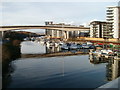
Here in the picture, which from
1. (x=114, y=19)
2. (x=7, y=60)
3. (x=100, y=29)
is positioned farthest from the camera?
(x=100, y=29)

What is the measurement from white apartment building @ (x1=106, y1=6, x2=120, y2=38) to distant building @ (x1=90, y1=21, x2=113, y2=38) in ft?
2.38

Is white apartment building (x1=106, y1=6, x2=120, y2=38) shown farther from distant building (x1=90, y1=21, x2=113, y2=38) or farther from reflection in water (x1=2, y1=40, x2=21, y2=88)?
reflection in water (x1=2, y1=40, x2=21, y2=88)

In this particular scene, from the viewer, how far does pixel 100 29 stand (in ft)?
85.4

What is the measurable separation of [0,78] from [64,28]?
24.4 meters

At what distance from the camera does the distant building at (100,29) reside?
24692mm

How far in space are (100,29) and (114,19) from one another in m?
3.74

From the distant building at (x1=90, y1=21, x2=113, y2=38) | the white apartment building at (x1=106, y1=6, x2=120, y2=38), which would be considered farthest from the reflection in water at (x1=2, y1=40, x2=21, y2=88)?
the distant building at (x1=90, y1=21, x2=113, y2=38)

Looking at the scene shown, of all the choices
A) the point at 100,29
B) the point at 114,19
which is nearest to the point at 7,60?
the point at 114,19

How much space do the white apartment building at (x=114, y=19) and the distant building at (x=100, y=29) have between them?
726 millimetres

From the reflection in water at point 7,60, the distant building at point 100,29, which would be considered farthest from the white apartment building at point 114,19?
the reflection in water at point 7,60

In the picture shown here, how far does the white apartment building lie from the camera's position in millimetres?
21688

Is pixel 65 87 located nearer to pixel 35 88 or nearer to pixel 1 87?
pixel 35 88

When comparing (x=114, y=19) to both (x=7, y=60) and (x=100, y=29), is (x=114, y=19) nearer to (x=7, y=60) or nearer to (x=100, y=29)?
(x=100, y=29)

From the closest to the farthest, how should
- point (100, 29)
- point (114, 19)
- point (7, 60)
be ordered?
1. point (7, 60)
2. point (114, 19)
3. point (100, 29)
